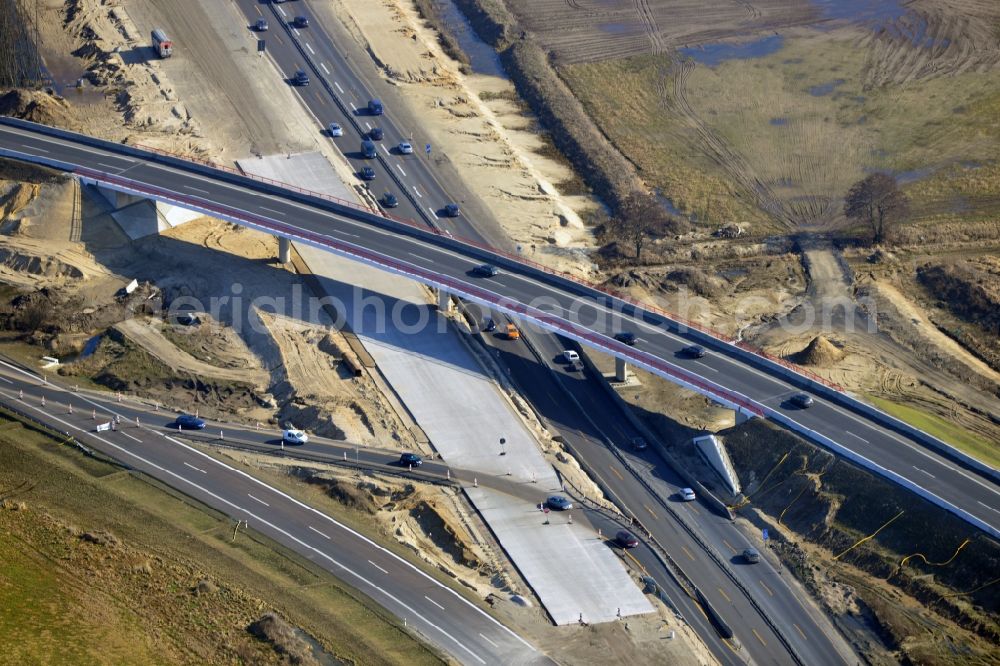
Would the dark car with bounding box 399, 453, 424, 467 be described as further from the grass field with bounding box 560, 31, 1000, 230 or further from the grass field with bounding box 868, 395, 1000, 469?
the grass field with bounding box 560, 31, 1000, 230

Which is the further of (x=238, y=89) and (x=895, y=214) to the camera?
(x=238, y=89)

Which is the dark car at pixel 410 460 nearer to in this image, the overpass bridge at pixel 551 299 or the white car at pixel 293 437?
the white car at pixel 293 437

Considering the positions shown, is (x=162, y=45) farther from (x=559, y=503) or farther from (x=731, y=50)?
(x=559, y=503)

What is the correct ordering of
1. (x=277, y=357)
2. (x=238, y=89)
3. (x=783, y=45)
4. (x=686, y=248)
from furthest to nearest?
(x=783, y=45), (x=238, y=89), (x=686, y=248), (x=277, y=357)

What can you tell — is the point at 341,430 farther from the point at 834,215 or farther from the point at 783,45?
the point at 783,45

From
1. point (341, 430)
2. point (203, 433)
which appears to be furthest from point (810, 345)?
point (203, 433)

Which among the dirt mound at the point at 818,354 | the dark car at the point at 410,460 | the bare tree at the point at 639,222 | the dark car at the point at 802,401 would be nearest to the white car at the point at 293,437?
the dark car at the point at 410,460
